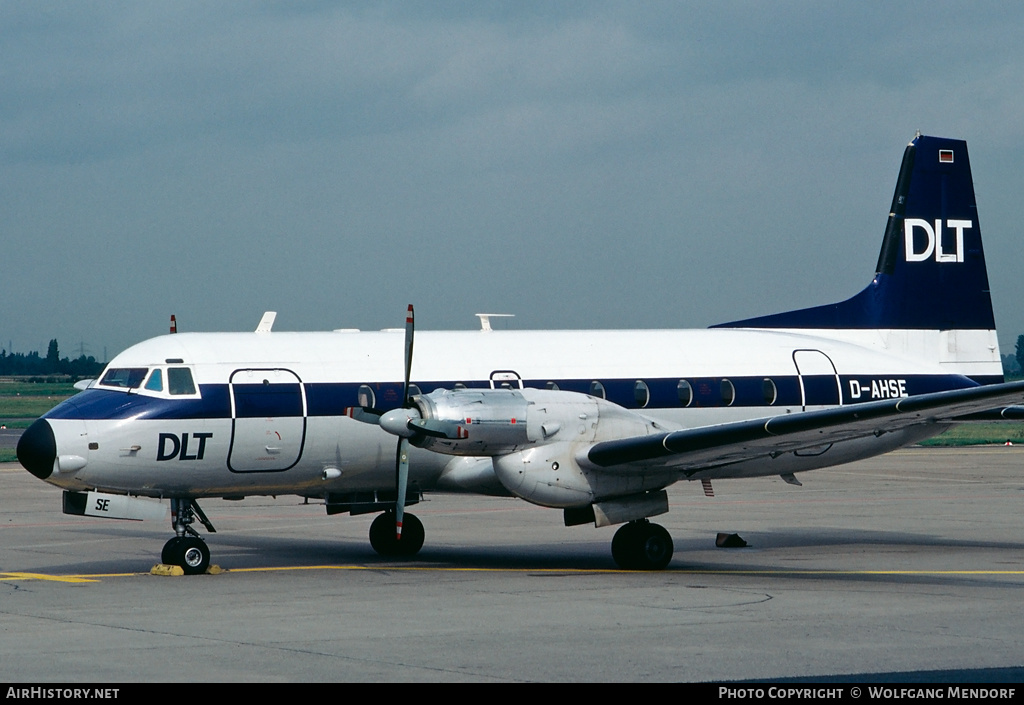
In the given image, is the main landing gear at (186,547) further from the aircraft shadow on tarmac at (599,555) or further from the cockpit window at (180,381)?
the cockpit window at (180,381)

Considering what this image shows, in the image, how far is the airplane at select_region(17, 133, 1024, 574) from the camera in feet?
54.4

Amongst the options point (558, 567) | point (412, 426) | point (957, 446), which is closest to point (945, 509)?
point (558, 567)

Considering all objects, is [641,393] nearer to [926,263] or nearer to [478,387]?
[478,387]

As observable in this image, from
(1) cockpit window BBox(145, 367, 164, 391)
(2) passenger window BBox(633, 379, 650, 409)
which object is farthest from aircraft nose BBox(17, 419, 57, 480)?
(2) passenger window BBox(633, 379, 650, 409)

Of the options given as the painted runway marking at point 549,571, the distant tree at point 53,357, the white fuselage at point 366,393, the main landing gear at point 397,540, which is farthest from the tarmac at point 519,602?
the distant tree at point 53,357

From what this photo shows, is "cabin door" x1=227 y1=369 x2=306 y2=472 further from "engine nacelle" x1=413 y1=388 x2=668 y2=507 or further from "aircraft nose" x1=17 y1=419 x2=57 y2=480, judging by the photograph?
"aircraft nose" x1=17 y1=419 x2=57 y2=480

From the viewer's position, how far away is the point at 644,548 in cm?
1769

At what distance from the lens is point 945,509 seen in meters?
27.4

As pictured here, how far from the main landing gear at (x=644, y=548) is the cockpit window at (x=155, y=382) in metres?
6.25

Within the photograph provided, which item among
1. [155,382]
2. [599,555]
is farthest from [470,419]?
[599,555]

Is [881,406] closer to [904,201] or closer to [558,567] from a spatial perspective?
[558,567]

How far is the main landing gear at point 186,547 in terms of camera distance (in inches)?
674

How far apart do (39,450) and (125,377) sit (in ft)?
5.04

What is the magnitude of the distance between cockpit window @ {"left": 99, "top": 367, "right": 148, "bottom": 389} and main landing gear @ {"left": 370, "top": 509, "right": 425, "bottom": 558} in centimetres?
439
